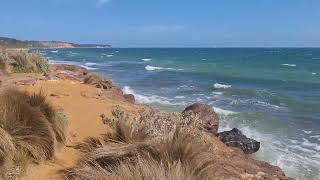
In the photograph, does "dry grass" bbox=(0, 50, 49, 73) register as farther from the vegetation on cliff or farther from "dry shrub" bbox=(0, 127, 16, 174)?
"dry shrub" bbox=(0, 127, 16, 174)

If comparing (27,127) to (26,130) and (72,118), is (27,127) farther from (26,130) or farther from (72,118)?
(72,118)

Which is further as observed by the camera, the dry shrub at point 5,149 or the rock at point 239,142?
the rock at point 239,142

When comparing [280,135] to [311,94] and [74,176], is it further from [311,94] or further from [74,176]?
[311,94]

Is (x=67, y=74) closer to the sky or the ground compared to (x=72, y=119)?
closer to the ground

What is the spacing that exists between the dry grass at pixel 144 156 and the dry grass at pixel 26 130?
18.3 inches

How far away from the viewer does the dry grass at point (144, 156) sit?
510cm

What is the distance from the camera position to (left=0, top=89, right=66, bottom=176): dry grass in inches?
233

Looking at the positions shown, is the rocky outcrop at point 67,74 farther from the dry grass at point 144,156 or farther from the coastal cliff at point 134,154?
the dry grass at point 144,156

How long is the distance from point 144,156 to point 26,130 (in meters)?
1.56

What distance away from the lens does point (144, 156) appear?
228 inches

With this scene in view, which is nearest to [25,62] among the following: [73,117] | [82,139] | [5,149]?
[73,117]

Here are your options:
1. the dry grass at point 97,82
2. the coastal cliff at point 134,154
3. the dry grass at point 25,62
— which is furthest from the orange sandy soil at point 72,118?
the dry grass at point 25,62

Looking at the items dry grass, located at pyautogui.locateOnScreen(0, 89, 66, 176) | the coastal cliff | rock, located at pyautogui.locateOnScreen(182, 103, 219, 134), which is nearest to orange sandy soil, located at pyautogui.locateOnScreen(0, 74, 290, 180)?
the coastal cliff

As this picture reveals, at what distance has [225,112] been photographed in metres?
19.2
